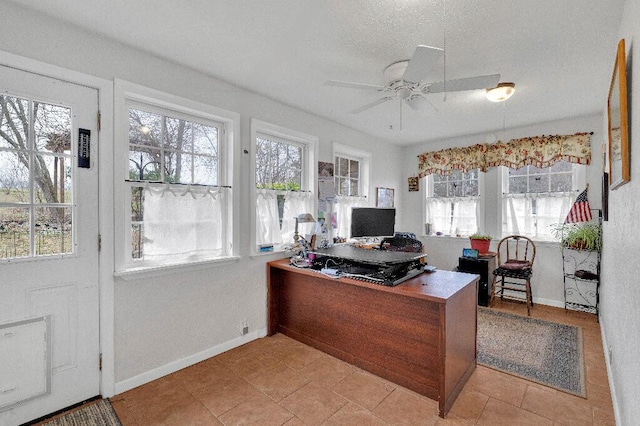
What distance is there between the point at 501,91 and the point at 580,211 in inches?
77.4

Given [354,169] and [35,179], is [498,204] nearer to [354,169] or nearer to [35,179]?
[354,169]

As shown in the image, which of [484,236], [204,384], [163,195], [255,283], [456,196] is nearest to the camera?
[204,384]

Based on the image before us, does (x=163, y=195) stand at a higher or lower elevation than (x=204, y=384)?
higher

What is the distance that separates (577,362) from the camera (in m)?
2.46

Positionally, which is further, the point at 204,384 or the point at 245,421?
the point at 204,384

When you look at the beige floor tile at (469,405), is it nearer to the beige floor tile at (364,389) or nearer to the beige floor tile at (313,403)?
the beige floor tile at (364,389)

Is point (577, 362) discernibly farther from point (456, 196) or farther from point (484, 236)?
point (456, 196)

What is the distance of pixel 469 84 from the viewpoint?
192 centimetres

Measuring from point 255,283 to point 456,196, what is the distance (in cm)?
348

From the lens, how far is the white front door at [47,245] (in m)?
1.71

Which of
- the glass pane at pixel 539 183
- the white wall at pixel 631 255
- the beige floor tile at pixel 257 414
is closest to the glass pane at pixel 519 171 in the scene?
the glass pane at pixel 539 183

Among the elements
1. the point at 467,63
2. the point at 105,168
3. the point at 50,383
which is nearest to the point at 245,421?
the point at 50,383

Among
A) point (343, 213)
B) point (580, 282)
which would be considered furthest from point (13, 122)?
point (580, 282)

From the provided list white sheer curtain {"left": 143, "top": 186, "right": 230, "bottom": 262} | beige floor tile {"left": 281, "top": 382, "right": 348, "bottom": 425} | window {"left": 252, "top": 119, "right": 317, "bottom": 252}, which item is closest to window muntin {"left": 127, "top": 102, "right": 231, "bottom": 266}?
white sheer curtain {"left": 143, "top": 186, "right": 230, "bottom": 262}
